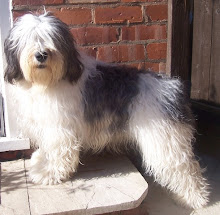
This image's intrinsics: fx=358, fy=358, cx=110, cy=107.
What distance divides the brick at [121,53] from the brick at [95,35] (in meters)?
0.08

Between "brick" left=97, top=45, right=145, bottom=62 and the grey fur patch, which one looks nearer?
the grey fur patch

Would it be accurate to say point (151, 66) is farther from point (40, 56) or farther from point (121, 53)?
point (40, 56)

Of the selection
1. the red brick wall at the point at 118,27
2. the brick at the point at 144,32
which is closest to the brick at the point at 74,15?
the red brick wall at the point at 118,27

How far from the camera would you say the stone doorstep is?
2691 millimetres

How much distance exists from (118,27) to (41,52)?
3.79 feet

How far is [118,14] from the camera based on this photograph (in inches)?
133

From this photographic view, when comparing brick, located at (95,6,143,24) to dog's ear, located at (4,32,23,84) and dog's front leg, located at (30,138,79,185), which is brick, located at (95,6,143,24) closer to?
dog's ear, located at (4,32,23,84)

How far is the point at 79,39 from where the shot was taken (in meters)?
3.36

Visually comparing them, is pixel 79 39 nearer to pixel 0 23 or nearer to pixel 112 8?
pixel 112 8

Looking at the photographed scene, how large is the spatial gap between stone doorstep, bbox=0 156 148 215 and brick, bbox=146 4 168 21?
143cm

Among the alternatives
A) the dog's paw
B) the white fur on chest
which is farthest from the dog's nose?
the dog's paw

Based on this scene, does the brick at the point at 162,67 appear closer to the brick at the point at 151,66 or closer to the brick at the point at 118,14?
the brick at the point at 151,66

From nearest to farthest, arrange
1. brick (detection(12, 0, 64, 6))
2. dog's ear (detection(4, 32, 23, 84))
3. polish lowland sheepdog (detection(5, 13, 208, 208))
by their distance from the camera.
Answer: dog's ear (detection(4, 32, 23, 84)) < polish lowland sheepdog (detection(5, 13, 208, 208)) < brick (detection(12, 0, 64, 6))

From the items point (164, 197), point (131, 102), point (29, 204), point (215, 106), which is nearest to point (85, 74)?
point (131, 102)
